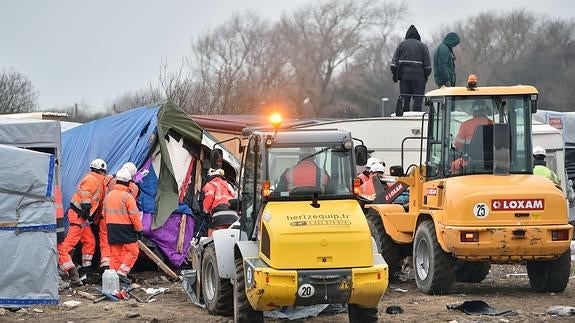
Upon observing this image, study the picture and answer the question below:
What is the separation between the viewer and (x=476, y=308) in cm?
1201

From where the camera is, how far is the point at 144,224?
16781 millimetres

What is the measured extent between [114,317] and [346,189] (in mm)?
3337

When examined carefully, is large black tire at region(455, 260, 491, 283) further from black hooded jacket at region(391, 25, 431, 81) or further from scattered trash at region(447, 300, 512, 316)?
black hooded jacket at region(391, 25, 431, 81)

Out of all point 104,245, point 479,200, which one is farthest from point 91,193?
point 479,200

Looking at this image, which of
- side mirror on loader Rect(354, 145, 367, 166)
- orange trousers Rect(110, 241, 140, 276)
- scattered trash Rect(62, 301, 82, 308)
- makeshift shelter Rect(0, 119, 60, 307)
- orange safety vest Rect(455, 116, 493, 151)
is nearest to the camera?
side mirror on loader Rect(354, 145, 367, 166)

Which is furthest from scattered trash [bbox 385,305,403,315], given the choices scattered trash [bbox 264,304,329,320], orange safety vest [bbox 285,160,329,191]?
orange safety vest [bbox 285,160,329,191]

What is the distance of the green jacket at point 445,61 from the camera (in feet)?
60.4

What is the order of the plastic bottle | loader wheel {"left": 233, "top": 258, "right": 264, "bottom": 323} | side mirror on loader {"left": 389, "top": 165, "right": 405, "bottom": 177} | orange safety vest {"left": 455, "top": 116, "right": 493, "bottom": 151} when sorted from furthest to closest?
side mirror on loader {"left": 389, "top": 165, "right": 405, "bottom": 177}, the plastic bottle, orange safety vest {"left": 455, "top": 116, "right": 493, "bottom": 151}, loader wheel {"left": 233, "top": 258, "right": 264, "bottom": 323}

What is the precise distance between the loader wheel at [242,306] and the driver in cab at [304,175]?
1.01m

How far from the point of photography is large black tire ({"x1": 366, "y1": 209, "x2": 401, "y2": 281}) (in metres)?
14.7

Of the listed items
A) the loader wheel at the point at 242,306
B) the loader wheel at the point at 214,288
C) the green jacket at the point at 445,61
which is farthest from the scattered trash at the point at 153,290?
the green jacket at the point at 445,61

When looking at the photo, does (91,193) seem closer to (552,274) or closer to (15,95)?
(552,274)

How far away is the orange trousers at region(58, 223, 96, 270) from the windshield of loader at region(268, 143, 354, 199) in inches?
215

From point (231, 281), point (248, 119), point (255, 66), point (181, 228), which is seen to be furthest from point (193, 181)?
point (255, 66)
